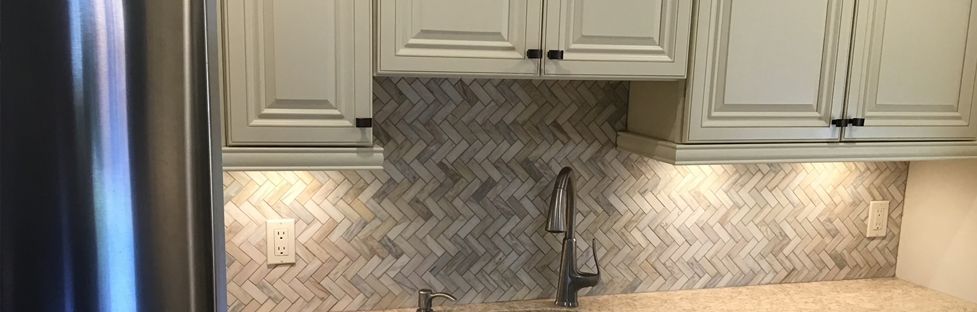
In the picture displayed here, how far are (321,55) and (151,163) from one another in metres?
1.03

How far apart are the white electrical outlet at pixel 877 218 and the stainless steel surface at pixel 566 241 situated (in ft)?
3.11

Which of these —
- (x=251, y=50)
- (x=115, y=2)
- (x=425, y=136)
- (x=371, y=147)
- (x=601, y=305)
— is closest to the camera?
(x=115, y=2)

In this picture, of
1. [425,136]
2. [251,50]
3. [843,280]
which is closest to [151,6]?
[251,50]

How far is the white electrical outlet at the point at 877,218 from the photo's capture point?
85.0 inches

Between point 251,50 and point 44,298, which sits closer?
point 44,298

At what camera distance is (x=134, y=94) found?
35 centimetres

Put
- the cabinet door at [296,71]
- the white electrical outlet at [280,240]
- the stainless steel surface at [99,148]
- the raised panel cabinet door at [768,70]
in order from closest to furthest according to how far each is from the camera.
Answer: the stainless steel surface at [99,148], the cabinet door at [296,71], the raised panel cabinet door at [768,70], the white electrical outlet at [280,240]

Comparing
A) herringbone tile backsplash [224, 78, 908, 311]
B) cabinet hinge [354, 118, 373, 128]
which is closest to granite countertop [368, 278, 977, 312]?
herringbone tile backsplash [224, 78, 908, 311]

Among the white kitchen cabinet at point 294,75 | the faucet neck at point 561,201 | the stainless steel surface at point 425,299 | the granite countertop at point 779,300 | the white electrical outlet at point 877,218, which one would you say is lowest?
the granite countertop at point 779,300

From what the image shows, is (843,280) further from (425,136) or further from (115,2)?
(115,2)

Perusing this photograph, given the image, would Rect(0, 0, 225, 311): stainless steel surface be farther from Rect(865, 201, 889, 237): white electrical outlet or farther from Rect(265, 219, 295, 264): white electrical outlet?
Rect(865, 201, 889, 237): white electrical outlet

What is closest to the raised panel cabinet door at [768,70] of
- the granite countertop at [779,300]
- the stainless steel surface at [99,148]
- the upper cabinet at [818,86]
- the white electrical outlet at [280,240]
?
the upper cabinet at [818,86]

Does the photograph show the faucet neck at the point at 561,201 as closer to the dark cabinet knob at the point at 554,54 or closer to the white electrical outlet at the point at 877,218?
the dark cabinet knob at the point at 554,54

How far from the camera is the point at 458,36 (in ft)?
4.71
